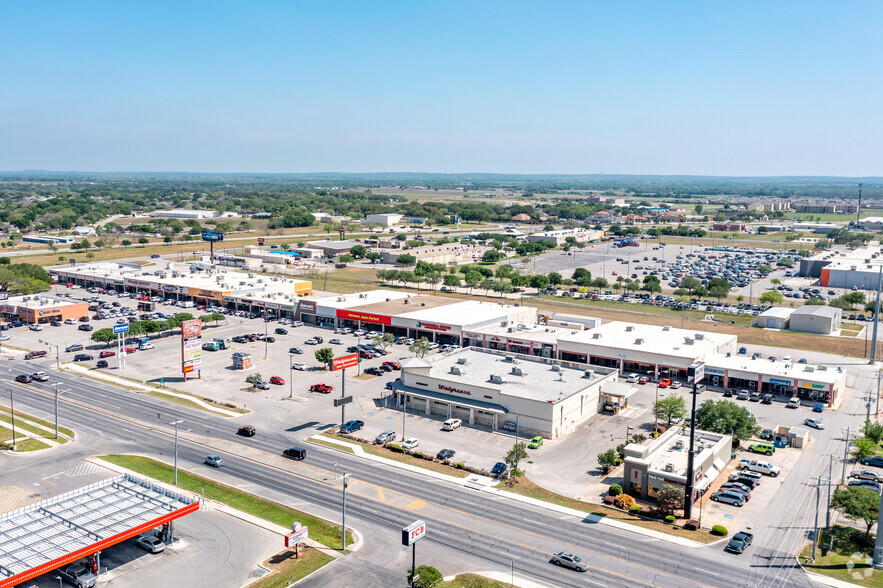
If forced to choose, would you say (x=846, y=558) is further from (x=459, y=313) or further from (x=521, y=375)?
(x=459, y=313)

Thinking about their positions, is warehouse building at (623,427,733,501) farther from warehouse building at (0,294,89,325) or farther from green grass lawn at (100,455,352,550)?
warehouse building at (0,294,89,325)

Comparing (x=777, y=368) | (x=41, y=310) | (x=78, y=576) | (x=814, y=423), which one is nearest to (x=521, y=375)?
(x=814, y=423)

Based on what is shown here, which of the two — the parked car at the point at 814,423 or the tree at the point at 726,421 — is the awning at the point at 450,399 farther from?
the parked car at the point at 814,423

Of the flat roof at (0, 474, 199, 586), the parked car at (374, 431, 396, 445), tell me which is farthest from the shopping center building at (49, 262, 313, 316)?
the flat roof at (0, 474, 199, 586)

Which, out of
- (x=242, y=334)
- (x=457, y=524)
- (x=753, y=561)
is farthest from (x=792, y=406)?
(x=242, y=334)

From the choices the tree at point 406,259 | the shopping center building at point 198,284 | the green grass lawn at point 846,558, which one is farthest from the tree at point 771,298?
the green grass lawn at point 846,558

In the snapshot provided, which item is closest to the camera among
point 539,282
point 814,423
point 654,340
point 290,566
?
point 290,566
